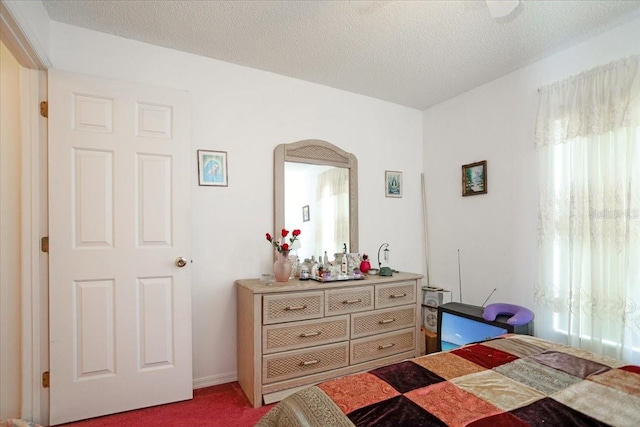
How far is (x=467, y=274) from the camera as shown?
3.08 meters

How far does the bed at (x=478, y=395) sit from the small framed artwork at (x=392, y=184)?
2.09 meters

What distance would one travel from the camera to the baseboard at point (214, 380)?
2410 mm

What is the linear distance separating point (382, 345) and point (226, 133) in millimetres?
2110

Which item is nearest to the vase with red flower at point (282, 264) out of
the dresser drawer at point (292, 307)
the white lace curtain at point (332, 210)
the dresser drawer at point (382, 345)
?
the dresser drawer at point (292, 307)

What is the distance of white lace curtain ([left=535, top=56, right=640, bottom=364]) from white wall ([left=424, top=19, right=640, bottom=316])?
14 centimetres

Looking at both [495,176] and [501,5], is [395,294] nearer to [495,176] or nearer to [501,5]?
[495,176]

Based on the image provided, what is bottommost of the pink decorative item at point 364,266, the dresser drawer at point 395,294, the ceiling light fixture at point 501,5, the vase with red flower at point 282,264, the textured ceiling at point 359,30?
the dresser drawer at point 395,294

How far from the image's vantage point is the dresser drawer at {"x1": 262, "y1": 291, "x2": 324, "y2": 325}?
7.18 ft

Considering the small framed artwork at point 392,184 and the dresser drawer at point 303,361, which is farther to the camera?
the small framed artwork at point 392,184

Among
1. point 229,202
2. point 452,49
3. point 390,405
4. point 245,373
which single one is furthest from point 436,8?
point 245,373

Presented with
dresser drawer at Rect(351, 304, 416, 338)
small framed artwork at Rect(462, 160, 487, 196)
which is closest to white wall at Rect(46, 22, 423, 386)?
dresser drawer at Rect(351, 304, 416, 338)

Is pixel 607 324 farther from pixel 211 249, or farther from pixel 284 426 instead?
pixel 211 249

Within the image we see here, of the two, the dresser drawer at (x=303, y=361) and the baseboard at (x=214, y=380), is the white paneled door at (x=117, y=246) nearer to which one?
the baseboard at (x=214, y=380)

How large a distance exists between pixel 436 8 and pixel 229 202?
1.92 m
